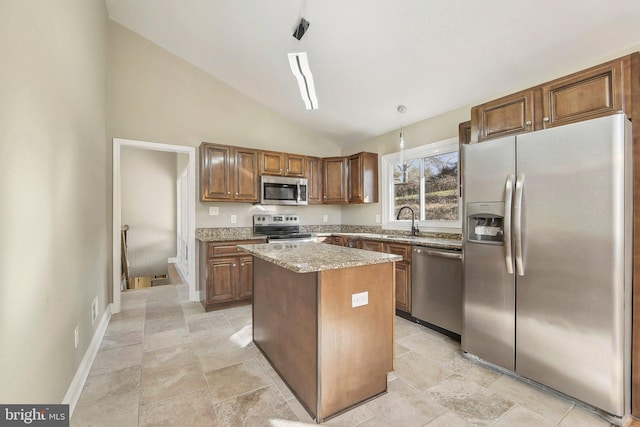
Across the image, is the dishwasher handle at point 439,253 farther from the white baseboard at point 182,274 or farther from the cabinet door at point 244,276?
the white baseboard at point 182,274

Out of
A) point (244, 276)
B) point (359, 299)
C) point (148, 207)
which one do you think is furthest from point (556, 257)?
point (148, 207)

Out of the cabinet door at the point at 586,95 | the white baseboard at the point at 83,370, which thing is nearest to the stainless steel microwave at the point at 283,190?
the white baseboard at the point at 83,370

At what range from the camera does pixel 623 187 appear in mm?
1633

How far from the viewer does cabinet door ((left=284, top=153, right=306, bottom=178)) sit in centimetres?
448

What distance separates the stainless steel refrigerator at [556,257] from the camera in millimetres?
1644

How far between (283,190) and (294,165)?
1.56 feet

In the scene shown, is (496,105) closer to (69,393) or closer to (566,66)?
(566,66)

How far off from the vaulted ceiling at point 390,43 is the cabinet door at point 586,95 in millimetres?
581

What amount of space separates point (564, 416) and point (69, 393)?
3.13m

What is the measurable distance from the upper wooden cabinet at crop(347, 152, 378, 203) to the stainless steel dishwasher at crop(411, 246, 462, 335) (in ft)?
5.37

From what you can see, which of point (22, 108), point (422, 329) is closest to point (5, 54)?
point (22, 108)

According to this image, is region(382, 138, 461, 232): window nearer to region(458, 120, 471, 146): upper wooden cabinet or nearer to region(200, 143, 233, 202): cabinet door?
region(458, 120, 471, 146): upper wooden cabinet

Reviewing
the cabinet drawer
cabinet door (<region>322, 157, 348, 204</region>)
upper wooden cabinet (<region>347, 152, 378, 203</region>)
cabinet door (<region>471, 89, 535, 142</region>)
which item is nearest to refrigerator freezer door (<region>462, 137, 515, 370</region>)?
cabinet door (<region>471, 89, 535, 142</region>)

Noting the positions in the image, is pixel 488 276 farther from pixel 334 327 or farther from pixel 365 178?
pixel 365 178
